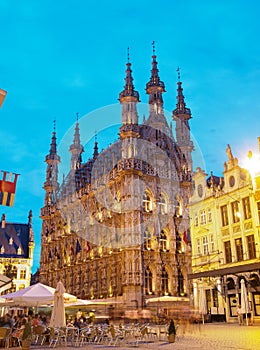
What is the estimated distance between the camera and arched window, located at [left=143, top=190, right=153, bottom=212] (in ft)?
139

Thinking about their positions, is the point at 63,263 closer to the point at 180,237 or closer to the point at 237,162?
the point at 180,237

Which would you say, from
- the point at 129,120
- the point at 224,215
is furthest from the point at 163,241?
the point at 129,120

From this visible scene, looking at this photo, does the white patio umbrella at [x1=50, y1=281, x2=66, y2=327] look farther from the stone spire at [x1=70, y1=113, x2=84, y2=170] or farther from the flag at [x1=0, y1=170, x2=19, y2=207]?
the stone spire at [x1=70, y1=113, x2=84, y2=170]

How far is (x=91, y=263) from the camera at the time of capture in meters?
46.6

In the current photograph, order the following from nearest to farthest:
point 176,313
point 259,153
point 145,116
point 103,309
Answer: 1. point 259,153
2. point 176,313
3. point 103,309
4. point 145,116

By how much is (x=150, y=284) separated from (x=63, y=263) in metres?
17.8

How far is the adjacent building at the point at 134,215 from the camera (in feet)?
130

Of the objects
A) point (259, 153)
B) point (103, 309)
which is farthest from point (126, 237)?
point (259, 153)

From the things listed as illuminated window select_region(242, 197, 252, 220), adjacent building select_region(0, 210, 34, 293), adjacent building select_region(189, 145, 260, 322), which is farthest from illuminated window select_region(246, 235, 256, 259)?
adjacent building select_region(0, 210, 34, 293)

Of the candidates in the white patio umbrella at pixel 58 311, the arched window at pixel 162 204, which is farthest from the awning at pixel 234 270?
the white patio umbrella at pixel 58 311

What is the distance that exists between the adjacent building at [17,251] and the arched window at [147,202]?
1280 inches

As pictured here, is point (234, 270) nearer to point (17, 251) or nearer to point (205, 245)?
point (205, 245)

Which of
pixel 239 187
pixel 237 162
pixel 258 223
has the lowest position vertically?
pixel 258 223

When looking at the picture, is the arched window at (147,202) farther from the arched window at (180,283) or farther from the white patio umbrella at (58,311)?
the white patio umbrella at (58,311)
